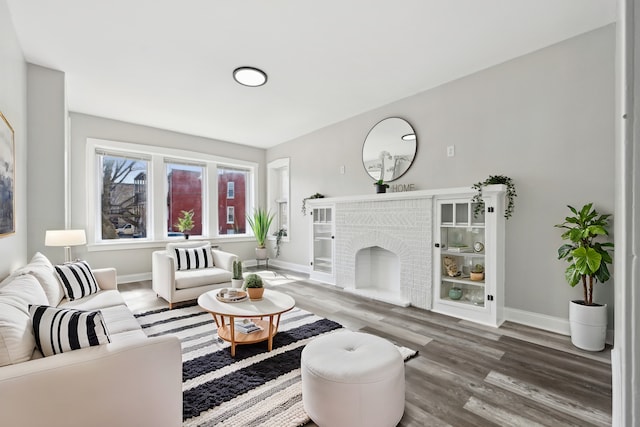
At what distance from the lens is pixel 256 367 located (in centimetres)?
228

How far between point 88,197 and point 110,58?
251 cm

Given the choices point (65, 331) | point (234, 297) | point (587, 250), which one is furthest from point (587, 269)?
point (65, 331)

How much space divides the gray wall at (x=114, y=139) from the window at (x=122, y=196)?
306 mm

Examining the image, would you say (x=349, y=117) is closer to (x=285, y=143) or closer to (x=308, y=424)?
(x=285, y=143)

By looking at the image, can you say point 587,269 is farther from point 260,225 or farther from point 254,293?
point 260,225

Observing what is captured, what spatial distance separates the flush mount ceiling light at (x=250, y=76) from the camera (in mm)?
3304

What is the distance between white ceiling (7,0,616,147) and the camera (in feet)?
7.86

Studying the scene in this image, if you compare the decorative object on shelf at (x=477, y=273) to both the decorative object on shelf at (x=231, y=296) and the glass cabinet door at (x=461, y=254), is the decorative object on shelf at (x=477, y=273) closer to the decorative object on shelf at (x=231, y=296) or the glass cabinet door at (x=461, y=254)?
the glass cabinet door at (x=461, y=254)

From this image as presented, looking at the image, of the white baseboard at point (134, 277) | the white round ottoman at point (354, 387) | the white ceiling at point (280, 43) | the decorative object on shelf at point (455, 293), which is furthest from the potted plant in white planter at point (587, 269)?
the white baseboard at point (134, 277)

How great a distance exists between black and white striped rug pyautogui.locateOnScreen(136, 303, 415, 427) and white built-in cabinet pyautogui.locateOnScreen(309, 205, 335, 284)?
1.85 metres

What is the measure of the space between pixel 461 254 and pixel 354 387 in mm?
2373

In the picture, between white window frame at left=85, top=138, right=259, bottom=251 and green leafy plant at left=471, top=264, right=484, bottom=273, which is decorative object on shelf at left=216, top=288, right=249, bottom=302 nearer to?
green leafy plant at left=471, top=264, right=484, bottom=273

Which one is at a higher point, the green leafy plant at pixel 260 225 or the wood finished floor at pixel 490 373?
the green leafy plant at pixel 260 225
